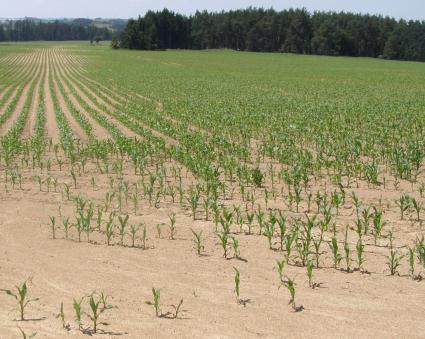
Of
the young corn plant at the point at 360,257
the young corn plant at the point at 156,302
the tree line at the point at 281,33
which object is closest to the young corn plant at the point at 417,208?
the young corn plant at the point at 360,257

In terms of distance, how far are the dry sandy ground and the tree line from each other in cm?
10721

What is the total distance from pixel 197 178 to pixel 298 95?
21.5 metres

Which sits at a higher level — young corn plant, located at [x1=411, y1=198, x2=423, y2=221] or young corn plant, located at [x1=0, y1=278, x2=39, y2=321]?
young corn plant, located at [x1=411, y1=198, x2=423, y2=221]

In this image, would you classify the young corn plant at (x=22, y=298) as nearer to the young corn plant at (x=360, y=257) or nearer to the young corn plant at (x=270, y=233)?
the young corn plant at (x=270, y=233)

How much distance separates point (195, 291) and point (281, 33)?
12411cm

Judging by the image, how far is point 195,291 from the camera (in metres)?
6.18

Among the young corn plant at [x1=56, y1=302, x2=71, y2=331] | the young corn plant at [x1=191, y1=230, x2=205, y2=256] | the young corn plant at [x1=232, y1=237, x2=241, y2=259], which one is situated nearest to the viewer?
the young corn plant at [x1=56, y1=302, x2=71, y2=331]

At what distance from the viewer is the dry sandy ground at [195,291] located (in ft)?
17.4

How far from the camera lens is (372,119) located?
20469 mm

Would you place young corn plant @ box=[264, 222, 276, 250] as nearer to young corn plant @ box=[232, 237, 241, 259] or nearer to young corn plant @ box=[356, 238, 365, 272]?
young corn plant @ box=[232, 237, 241, 259]

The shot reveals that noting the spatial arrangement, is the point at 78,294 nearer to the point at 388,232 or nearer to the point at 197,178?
the point at 388,232

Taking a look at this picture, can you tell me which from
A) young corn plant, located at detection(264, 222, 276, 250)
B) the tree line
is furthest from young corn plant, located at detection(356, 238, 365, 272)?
the tree line

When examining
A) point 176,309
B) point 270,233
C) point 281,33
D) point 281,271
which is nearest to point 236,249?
point 270,233

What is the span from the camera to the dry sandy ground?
5289 mm
